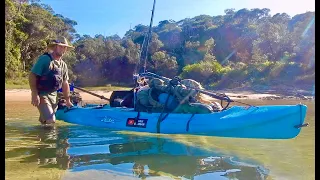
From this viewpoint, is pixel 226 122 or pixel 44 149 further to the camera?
pixel 226 122

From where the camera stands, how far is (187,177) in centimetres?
367

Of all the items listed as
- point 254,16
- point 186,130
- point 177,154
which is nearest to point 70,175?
point 177,154

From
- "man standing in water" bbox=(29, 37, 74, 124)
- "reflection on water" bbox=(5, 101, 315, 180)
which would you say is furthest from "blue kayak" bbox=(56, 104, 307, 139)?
"man standing in water" bbox=(29, 37, 74, 124)

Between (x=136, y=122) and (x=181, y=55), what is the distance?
38125 millimetres

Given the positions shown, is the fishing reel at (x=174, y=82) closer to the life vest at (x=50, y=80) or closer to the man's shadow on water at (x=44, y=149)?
the life vest at (x=50, y=80)

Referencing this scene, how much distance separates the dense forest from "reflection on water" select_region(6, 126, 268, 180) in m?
15.6

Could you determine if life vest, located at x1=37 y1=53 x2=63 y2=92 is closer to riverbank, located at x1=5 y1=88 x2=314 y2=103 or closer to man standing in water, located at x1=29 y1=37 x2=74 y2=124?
man standing in water, located at x1=29 y1=37 x2=74 y2=124

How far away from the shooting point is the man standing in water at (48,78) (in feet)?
18.3

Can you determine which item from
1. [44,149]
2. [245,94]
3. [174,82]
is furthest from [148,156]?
[245,94]

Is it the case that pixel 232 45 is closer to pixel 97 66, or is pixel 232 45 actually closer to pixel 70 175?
pixel 97 66

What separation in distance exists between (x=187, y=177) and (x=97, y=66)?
34197mm

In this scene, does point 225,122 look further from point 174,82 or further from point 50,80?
point 50,80

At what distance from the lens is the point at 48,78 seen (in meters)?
5.68

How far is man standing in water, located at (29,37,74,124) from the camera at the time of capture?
219 inches
